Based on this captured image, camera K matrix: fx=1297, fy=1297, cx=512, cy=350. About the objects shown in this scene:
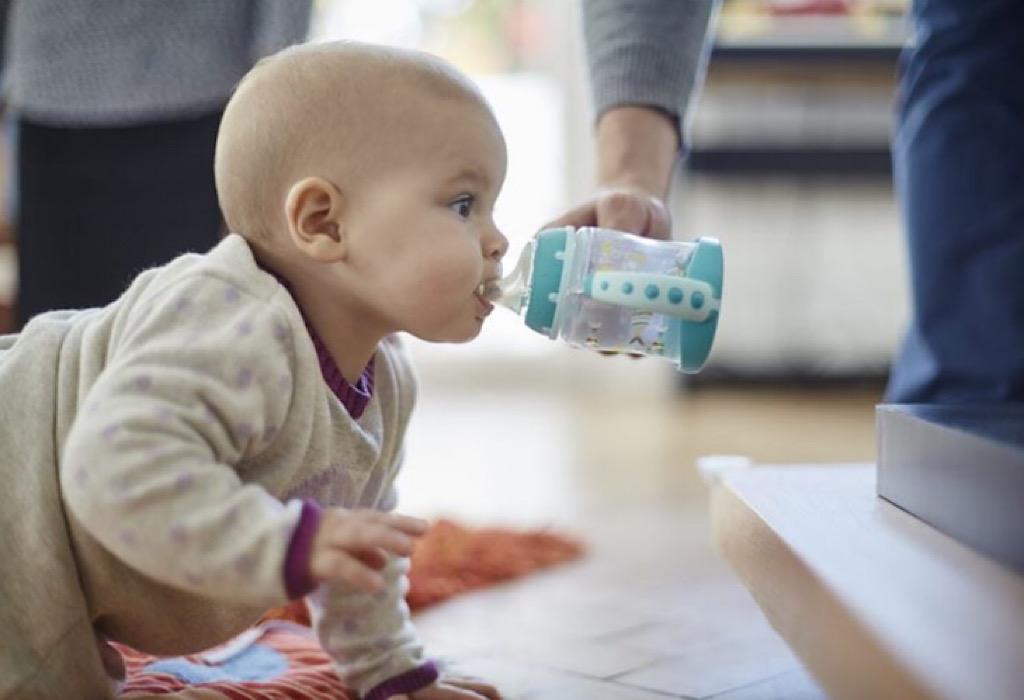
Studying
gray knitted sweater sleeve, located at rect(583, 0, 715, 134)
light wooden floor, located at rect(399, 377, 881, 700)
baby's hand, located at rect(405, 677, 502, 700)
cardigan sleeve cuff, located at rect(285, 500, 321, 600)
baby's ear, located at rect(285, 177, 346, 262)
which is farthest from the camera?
gray knitted sweater sleeve, located at rect(583, 0, 715, 134)

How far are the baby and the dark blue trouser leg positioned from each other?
2.25ft

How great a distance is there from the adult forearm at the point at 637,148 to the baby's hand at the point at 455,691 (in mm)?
429

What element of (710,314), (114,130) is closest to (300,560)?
(710,314)

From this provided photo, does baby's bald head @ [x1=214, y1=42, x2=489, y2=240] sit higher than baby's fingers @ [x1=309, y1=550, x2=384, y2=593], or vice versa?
baby's bald head @ [x1=214, y1=42, x2=489, y2=240]

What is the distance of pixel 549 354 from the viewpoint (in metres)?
3.76

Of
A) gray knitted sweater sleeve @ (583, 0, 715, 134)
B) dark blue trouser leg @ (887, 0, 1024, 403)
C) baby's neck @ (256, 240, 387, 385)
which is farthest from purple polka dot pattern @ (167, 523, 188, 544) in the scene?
dark blue trouser leg @ (887, 0, 1024, 403)

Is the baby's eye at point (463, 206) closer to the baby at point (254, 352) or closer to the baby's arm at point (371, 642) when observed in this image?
the baby at point (254, 352)

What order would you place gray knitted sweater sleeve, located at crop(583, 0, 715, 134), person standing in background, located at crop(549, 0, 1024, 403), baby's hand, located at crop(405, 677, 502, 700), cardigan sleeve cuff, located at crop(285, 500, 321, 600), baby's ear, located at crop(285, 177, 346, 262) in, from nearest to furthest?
cardigan sleeve cuff, located at crop(285, 500, 321, 600) → baby's ear, located at crop(285, 177, 346, 262) → baby's hand, located at crop(405, 677, 502, 700) → gray knitted sweater sleeve, located at crop(583, 0, 715, 134) → person standing in background, located at crop(549, 0, 1024, 403)

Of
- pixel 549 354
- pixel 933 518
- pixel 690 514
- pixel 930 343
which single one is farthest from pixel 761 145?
pixel 933 518

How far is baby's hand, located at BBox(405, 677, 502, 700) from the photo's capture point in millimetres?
924

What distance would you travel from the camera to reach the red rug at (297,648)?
936 millimetres

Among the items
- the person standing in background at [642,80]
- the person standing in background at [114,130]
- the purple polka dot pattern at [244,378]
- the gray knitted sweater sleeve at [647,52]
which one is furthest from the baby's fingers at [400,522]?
the person standing in background at [114,130]

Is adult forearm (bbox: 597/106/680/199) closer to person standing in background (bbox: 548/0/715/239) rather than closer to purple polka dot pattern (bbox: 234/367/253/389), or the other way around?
person standing in background (bbox: 548/0/715/239)

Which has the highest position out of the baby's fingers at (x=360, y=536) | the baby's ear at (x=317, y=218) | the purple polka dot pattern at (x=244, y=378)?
the baby's ear at (x=317, y=218)
